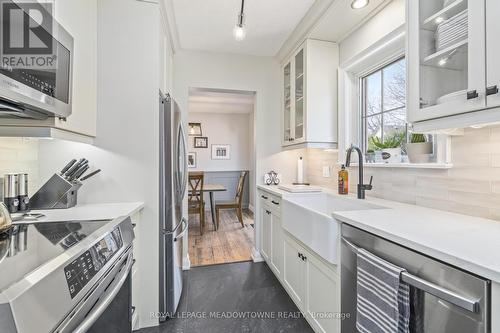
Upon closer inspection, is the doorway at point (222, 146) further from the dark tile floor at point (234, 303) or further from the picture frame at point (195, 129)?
the dark tile floor at point (234, 303)

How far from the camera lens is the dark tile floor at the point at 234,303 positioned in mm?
1743

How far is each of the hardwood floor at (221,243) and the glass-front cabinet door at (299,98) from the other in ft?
5.37

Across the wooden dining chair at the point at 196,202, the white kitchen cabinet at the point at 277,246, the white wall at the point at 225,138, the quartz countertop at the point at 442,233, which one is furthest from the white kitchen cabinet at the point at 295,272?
the white wall at the point at 225,138

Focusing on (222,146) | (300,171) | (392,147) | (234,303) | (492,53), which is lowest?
(234,303)

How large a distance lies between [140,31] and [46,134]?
3.35ft

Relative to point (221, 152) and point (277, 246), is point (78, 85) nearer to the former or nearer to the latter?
point (277, 246)

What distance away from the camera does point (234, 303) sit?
204cm

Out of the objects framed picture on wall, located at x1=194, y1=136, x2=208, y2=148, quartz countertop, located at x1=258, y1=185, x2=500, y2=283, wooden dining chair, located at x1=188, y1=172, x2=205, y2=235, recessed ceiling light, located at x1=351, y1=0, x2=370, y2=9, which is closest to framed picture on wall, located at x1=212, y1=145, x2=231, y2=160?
framed picture on wall, located at x1=194, y1=136, x2=208, y2=148

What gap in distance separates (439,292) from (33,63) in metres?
1.70

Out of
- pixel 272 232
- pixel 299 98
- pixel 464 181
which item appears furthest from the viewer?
pixel 299 98

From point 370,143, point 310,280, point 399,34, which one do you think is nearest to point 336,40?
point 399,34

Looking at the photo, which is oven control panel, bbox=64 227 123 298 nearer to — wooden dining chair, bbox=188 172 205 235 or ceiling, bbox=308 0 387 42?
ceiling, bbox=308 0 387 42

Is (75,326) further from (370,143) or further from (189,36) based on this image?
(189,36)

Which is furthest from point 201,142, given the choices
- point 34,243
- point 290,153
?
point 34,243
